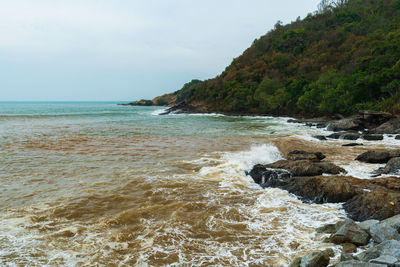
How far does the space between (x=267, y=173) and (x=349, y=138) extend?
15.1m

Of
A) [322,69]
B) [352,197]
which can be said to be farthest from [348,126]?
[322,69]

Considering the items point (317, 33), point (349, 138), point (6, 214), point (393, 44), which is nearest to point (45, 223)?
point (6, 214)

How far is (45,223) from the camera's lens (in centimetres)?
689

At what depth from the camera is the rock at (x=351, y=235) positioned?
17.8ft

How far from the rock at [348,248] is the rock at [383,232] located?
540mm

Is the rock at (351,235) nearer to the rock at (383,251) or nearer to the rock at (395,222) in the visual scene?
the rock at (395,222)

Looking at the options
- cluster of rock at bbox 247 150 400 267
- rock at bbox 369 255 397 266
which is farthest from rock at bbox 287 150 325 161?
rock at bbox 369 255 397 266

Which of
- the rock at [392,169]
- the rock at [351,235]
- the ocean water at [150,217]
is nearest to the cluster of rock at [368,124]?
the rock at [392,169]

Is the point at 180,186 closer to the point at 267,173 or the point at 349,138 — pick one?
the point at 267,173

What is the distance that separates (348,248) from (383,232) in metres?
0.84

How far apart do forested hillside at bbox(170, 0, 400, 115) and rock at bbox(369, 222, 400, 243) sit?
3298 centimetres

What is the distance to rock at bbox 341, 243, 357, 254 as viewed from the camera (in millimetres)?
5180

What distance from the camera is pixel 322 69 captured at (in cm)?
6556

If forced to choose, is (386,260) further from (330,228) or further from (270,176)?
(270,176)
